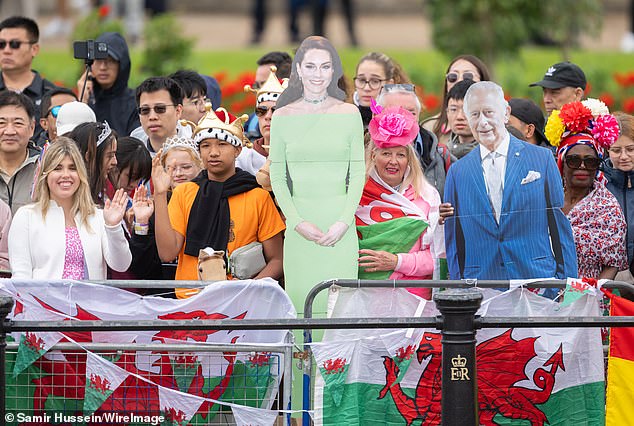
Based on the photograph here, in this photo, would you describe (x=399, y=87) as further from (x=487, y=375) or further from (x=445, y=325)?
(x=445, y=325)

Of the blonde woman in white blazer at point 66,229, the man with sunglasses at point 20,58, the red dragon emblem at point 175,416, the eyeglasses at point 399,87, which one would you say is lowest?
the red dragon emblem at point 175,416

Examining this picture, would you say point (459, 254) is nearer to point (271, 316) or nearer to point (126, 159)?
point (271, 316)

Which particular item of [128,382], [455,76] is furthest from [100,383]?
[455,76]

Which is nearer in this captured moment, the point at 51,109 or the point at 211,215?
the point at 211,215

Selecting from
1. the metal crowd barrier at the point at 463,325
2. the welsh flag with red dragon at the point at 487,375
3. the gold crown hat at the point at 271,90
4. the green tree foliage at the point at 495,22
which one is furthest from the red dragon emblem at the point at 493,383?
the green tree foliage at the point at 495,22

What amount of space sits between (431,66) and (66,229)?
1217cm

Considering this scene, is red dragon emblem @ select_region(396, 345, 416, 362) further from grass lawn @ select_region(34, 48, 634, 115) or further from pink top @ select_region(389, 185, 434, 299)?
grass lawn @ select_region(34, 48, 634, 115)

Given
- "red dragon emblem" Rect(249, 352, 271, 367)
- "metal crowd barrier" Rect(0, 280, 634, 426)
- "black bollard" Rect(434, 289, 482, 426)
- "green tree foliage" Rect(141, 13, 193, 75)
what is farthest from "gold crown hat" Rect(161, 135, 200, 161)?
"green tree foliage" Rect(141, 13, 193, 75)

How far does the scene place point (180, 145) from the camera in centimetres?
959

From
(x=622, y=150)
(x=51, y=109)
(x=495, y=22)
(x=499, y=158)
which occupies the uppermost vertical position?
(x=495, y=22)

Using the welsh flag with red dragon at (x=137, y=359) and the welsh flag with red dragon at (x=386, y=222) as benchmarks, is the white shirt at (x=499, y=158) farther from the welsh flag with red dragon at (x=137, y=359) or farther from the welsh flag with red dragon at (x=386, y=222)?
the welsh flag with red dragon at (x=137, y=359)

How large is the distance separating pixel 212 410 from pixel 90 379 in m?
0.71

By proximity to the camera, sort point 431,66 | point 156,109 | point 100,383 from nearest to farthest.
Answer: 1. point 100,383
2. point 156,109
3. point 431,66

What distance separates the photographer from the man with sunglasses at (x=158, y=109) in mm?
10242
